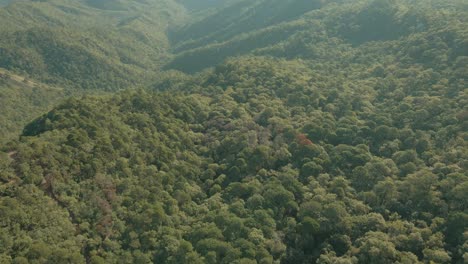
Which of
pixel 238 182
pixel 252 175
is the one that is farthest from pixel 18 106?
pixel 238 182

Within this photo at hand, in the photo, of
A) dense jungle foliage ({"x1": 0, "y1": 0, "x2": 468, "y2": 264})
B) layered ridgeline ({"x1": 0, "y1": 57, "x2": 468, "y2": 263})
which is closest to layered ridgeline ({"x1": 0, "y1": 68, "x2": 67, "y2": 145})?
dense jungle foliage ({"x1": 0, "y1": 0, "x2": 468, "y2": 264})

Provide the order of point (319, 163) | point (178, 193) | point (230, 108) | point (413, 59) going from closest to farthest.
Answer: point (178, 193) < point (319, 163) < point (230, 108) < point (413, 59)

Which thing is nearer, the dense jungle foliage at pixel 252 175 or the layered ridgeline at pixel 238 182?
the layered ridgeline at pixel 238 182

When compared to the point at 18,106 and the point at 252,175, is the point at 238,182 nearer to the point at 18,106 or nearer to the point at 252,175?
the point at 252,175

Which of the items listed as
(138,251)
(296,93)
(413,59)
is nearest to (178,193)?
(138,251)

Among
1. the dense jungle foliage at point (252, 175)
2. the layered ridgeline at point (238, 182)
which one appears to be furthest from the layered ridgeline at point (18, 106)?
the layered ridgeline at point (238, 182)

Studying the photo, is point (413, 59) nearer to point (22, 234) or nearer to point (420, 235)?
point (420, 235)

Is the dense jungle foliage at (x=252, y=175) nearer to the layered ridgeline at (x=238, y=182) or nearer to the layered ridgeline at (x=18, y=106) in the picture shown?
the layered ridgeline at (x=238, y=182)

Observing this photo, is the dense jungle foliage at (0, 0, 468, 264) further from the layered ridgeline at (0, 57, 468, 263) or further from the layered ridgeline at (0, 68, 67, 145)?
the layered ridgeline at (0, 68, 67, 145)
